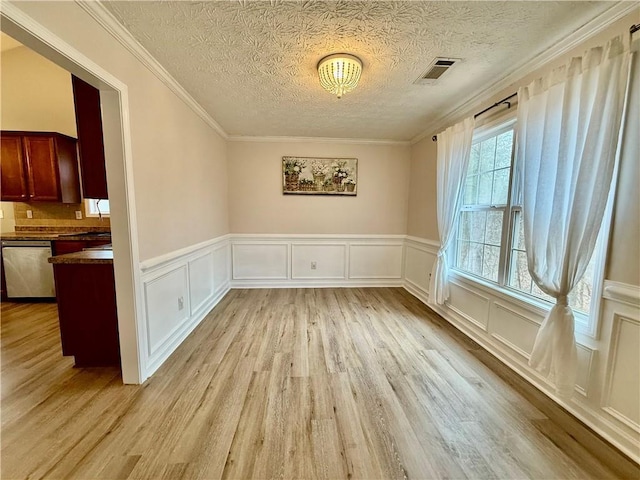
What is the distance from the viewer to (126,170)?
5.65 feet

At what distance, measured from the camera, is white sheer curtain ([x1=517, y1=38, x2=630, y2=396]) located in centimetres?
140

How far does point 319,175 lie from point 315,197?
1.20ft

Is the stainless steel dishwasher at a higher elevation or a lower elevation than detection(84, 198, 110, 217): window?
lower

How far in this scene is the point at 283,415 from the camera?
5.20 feet

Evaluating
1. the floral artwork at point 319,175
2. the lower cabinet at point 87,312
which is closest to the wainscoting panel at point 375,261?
the floral artwork at point 319,175

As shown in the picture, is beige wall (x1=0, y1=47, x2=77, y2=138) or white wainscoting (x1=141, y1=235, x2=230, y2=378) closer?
white wainscoting (x1=141, y1=235, x2=230, y2=378)

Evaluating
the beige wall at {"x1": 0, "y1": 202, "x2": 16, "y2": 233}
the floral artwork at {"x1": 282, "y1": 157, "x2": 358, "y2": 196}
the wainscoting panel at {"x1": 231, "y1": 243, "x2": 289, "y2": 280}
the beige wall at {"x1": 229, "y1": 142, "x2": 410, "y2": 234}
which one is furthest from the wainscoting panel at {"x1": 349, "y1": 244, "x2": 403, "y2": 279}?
the beige wall at {"x1": 0, "y1": 202, "x2": 16, "y2": 233}

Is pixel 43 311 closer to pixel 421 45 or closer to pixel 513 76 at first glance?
pixel 421 45

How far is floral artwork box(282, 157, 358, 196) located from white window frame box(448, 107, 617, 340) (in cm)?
191

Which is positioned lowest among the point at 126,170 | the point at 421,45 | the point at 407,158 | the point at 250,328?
the point at 250,328

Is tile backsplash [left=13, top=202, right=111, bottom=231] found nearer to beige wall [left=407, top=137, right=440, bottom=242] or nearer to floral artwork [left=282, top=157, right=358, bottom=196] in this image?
floral artwork [left=282, top=157, right=358, bottom=196]

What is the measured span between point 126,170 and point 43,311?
2954 millimetres

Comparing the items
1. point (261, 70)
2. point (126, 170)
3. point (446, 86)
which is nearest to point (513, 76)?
point (446, 86)

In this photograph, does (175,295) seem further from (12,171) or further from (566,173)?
(12,171)
